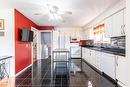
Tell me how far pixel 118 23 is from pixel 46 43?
7.58 meters

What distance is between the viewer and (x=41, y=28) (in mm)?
10320

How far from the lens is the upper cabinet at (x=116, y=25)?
3.88m

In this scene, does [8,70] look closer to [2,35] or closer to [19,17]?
[2,35]

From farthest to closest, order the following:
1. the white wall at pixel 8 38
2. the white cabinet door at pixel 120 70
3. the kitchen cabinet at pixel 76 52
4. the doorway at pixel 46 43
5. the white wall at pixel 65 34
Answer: the doorway at pixel 46 43 → the white wall at pixel 65 34 → the kitchen cabinet at pixel 76 52 → the white wall at pixel 8 38 → the white cabinet door at pixel 120 70

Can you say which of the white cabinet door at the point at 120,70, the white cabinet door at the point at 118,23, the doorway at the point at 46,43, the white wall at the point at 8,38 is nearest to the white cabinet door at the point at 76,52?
the doorway at the point at 46,43

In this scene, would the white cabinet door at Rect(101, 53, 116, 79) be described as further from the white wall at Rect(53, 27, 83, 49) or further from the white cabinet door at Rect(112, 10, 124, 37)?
the white wall at Rect(53, 27, 83, 49)

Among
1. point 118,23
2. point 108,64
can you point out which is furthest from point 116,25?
point 108,64

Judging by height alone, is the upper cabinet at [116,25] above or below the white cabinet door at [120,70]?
above

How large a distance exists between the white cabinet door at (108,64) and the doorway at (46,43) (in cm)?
637

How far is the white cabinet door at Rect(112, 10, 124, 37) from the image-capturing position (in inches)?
155

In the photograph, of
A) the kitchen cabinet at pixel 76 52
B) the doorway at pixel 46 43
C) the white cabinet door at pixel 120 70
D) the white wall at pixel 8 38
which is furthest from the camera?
the doorway at pixel 46 43

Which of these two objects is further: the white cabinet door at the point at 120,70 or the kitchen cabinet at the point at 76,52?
the kitchen cabinet at the point at 76,52

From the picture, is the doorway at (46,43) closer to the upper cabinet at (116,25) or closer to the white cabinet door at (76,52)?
the white cabinet door at (76,52)

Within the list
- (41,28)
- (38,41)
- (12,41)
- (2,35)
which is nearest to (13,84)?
(12,41)
